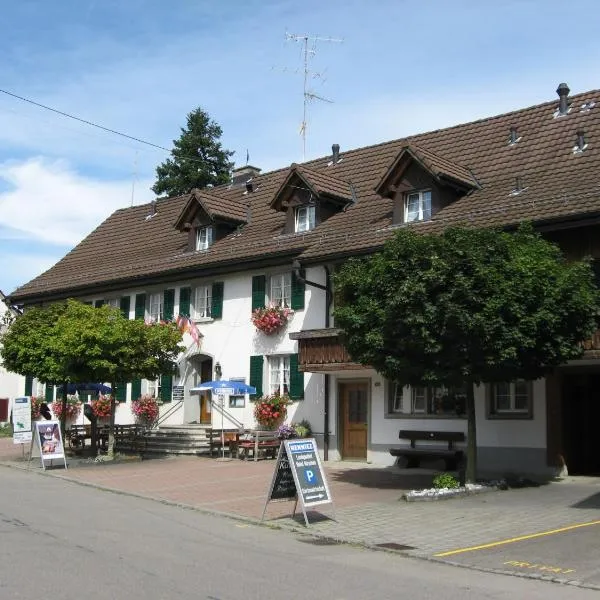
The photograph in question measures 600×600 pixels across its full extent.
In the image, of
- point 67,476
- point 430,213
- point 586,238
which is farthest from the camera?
point 430,213

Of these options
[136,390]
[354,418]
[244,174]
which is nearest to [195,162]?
[244,174]

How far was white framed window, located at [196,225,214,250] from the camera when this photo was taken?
27.2m

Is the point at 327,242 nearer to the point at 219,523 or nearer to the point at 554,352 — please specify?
the point at 554,352

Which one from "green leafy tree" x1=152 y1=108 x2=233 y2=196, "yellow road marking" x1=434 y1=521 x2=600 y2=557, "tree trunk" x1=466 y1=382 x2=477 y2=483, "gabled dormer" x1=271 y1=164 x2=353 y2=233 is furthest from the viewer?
"green leafy tree" x1=152 y1=108 x2=233 y2=196

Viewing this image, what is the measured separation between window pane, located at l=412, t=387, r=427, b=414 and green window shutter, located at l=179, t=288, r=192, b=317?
8849 mm

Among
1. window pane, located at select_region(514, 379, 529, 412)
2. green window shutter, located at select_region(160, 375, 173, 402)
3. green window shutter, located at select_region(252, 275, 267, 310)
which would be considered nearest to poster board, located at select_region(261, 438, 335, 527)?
window pane, located at select_region(514, 379, 529, 412)

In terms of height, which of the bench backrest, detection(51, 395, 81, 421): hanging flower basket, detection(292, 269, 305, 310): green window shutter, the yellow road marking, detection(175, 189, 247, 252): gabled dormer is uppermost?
detection(175, 189, 247, 252): gabled dormer

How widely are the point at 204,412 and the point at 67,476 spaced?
7.77m

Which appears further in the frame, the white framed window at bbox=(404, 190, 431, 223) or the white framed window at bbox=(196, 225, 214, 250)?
the white framed window at bbox=(196, 225, 214, 250)

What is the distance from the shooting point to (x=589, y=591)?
8023mm

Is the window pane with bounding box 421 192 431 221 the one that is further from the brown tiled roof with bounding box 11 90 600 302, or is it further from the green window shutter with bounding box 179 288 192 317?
the green window shutter with bounding box 179 288 192 317

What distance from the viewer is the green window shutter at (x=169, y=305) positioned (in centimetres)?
2700

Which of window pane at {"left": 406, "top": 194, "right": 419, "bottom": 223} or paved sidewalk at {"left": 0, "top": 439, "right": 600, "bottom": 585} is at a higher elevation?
window pane at {"left": 406, "top": 194, "right": 419, "bottom": 223}

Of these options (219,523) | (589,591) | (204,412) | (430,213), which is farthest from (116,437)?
(589,591)
